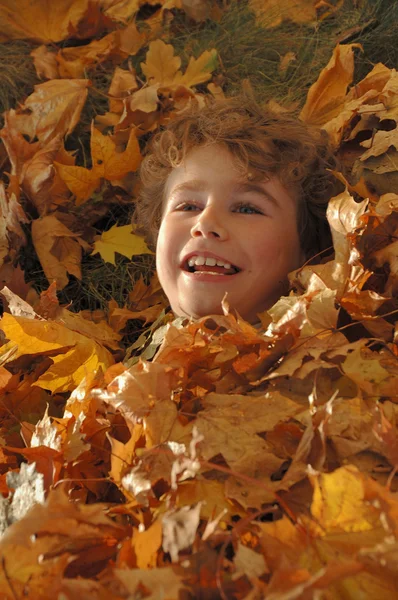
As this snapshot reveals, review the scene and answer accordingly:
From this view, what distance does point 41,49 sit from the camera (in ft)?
7.25

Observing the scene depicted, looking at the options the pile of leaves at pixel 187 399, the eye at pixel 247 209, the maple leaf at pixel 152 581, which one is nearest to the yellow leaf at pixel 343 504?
the pile of leaves at pixel 187 399

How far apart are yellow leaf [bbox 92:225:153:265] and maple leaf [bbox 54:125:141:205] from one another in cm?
14

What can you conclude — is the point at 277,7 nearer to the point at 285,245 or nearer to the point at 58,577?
the point at 285,245

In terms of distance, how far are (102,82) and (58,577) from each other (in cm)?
175

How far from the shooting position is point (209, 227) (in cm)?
141

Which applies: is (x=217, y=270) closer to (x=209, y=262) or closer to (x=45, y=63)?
(x=209, y=262)

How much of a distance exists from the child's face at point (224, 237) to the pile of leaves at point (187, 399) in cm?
6

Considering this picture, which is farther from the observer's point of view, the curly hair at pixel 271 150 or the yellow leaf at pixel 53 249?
the yellow leaf at pixel 53 249

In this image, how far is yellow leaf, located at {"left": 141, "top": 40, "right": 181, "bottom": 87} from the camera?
6.88ft

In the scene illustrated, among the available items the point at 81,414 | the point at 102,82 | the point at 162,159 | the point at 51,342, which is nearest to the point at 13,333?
the point at 51,342

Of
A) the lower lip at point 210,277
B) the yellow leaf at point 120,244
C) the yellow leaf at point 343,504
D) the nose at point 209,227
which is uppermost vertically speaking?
the yellow leaf at point 343,504

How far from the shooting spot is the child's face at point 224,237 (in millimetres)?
1416

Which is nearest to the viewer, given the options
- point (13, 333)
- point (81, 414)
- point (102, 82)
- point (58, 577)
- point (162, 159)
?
point (58, 577)

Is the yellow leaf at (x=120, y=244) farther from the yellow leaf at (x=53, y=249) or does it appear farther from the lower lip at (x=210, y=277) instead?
the lower lip at (x=210, y=277)
